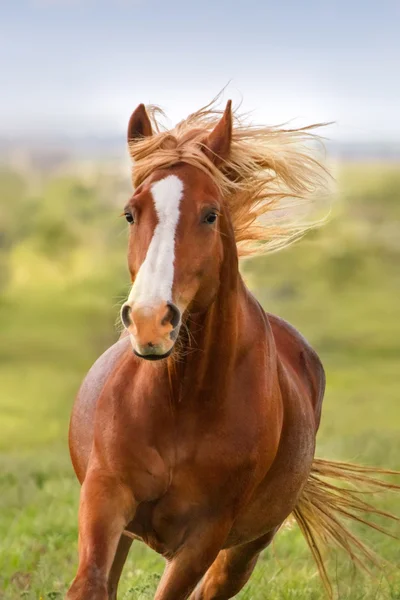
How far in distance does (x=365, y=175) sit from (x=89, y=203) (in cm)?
1433

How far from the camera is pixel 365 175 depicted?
136 feet

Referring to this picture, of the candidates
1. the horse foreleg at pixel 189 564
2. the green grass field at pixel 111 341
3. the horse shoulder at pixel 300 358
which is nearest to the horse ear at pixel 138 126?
Answer: the green grass field at pixel 111 341

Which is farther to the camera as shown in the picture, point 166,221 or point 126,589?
point 126,589

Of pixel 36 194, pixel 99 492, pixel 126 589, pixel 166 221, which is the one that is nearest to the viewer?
pixel 166 221

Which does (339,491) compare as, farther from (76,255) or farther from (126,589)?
(76,255)

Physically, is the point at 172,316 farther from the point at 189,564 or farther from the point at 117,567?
the point at 117,567

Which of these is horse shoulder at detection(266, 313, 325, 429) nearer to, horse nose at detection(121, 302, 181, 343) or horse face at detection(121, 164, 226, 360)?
horse face at detection(121, 164, 226, 360)

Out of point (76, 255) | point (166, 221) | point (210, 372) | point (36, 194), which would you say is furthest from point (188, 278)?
point (36, 194)

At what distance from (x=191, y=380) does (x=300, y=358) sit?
143cm

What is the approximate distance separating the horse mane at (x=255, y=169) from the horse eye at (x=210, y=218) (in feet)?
0.67

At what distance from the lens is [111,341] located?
1148 inches

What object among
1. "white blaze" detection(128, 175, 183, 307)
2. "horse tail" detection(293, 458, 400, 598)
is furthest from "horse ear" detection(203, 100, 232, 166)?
"horse tail" detection(293, 458, 400, 598)

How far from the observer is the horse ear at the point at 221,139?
4180 mm

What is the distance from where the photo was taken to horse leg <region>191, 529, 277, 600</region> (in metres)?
5.51
